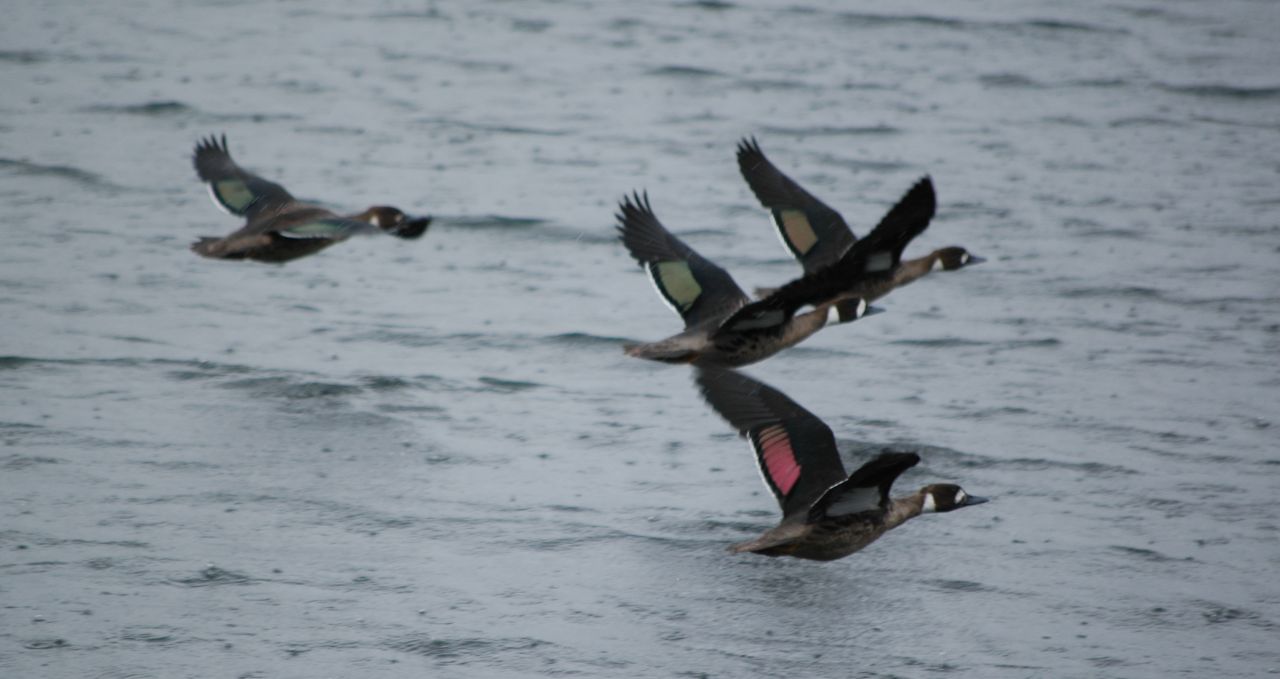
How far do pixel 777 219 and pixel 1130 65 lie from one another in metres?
9.68

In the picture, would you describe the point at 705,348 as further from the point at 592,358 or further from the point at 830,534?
the point at 592,358

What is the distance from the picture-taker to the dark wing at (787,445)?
8305 mm

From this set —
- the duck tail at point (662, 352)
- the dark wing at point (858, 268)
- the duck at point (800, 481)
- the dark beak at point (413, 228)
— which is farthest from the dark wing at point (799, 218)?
the duck at point (800, 481)

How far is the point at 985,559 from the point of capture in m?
9.33

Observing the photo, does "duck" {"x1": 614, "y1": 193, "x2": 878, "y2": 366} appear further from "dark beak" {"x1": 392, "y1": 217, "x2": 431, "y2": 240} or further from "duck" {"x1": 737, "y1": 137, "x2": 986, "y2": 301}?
"dark beak" {"x1": 392, "y1": 217, "x2": 431, "y2": 240}

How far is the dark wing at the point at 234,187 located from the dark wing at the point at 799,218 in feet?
8.83

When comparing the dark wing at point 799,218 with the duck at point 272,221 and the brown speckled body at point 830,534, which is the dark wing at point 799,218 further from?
the brown speckled body at point 830,534

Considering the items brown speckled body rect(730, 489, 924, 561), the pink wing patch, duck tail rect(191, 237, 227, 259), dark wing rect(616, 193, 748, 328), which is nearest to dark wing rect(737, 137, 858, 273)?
dark wing rect(616, 193, 748, 328)

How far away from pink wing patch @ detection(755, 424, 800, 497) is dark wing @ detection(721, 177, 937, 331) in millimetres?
1430

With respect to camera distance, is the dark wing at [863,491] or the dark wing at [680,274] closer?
the dark wing at [863,491]

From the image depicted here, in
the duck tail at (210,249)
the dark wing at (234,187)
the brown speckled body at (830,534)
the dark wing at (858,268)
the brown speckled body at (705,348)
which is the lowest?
the brown speckled body at (830,534)

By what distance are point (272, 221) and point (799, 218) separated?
2964 mm

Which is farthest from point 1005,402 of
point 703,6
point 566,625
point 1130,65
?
point 703,6

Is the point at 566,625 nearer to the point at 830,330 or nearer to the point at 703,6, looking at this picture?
the point at 830,330
